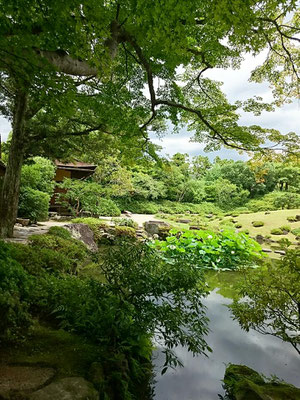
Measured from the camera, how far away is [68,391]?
173 centimetres

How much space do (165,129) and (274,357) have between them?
666 cm


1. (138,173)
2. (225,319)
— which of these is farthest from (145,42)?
(138,173)

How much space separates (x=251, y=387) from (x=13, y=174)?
613cm

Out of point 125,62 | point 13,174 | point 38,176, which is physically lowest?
point 13,174

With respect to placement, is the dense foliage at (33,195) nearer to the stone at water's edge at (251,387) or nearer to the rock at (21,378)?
the rock at (21,378)

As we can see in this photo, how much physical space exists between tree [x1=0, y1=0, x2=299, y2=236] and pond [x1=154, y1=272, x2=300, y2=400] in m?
3.89

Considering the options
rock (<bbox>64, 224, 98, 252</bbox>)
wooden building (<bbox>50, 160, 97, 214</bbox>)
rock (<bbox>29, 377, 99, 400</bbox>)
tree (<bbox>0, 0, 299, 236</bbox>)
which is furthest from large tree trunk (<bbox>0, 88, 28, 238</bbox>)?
wooden building (<bbox>50, 160, 97, 214</bbox>)

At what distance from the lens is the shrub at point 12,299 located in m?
2.22

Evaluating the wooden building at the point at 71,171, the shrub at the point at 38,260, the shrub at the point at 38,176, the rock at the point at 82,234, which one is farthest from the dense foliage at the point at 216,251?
the wooden building at the point at 71,171

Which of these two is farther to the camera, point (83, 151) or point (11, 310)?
point (83, 151)

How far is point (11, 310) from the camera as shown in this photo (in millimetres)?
2283

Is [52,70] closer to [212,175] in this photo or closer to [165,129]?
→ [165,129]

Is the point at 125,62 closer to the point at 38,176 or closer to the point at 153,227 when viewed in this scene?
the point at 38,176

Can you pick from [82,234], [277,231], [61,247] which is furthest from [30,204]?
[277,231]
